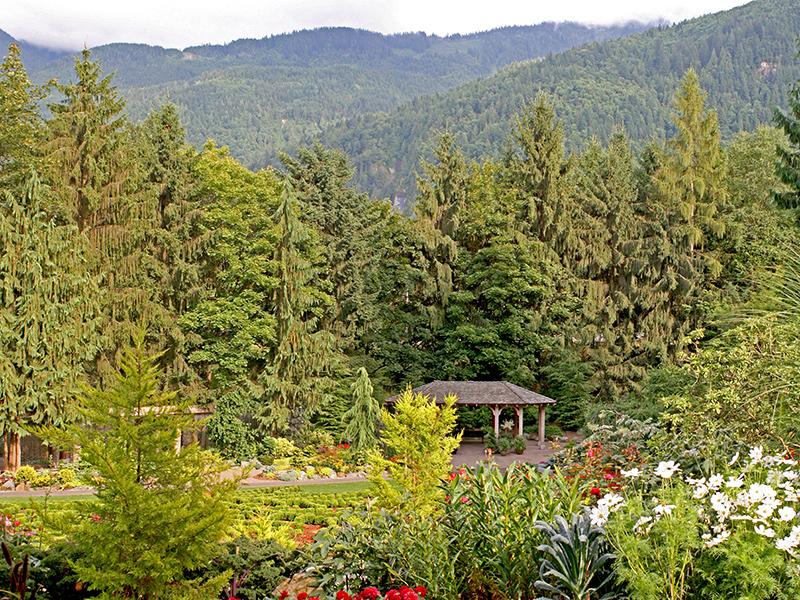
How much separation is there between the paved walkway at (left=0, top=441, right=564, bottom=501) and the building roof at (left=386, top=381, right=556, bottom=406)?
1.64m

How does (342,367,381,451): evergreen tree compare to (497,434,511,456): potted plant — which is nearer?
(342,367,381,451): evergreen tree

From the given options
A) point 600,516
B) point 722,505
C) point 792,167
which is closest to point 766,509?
point 722,505

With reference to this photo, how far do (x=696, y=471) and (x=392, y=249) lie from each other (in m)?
21.5

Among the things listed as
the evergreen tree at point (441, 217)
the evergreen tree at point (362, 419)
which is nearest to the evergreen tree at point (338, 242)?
the evergreen tree at point (441, 217)

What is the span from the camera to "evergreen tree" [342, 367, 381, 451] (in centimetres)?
1928

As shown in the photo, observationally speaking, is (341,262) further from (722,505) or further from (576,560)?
(722,505)

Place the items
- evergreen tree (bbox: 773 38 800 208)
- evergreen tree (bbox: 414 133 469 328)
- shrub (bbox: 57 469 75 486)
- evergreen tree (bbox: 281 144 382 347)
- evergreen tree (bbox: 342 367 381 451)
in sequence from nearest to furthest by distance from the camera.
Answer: evergreen tree (bbox: 773 38 800 208)
shrub (bbox: 57 469 75 486)
evergreen tree (bbox: 342 367 381 451)
evergreen tree (bbox: 281 144 382 347)
evergreen tree (bbox: 414 133 469 328)

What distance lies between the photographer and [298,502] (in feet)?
48.0

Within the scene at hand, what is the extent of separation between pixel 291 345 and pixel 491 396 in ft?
22.8

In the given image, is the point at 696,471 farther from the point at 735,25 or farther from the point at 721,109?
the point at 735,25

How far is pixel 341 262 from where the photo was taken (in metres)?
24.5

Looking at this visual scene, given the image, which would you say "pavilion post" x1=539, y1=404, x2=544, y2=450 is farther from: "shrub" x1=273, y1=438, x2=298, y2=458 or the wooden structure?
"shrub" x1=273, y1=438, x2=298, y2=458

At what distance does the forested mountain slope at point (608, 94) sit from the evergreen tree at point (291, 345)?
139 ft

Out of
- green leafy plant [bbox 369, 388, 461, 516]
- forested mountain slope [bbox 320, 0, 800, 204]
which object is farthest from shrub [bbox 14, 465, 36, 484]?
forested mountain slope [bbox 320, 0, 800, 204]
